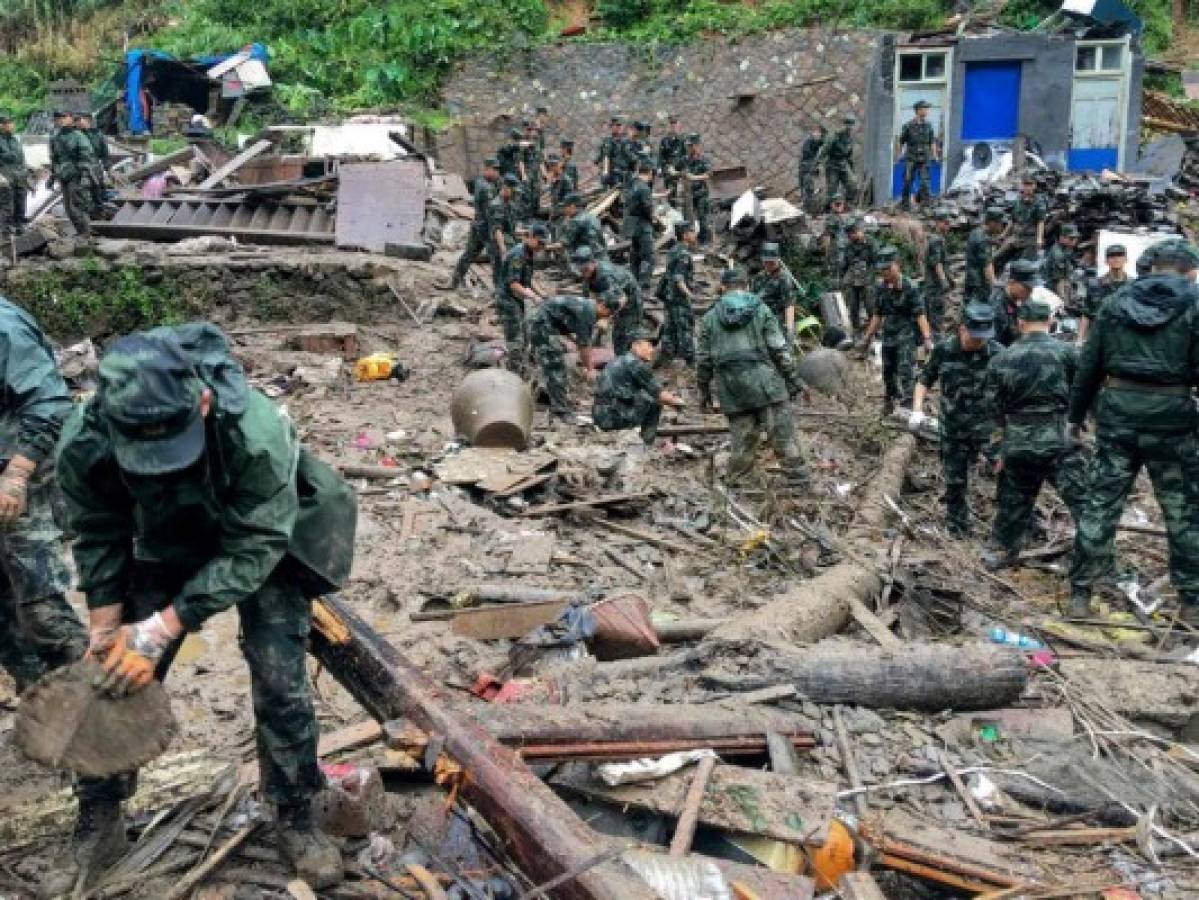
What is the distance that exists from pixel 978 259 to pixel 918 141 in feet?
20.2

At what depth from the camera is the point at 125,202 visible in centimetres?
1519

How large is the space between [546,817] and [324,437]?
20.8 ft

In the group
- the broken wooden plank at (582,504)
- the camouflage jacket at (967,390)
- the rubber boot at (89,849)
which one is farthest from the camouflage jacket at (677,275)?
the rubber boot at (89,849)

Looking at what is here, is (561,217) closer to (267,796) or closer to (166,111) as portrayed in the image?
(166,111)

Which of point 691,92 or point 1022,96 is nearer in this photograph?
point 1022,96

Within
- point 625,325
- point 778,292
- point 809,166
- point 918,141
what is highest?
point 918,141

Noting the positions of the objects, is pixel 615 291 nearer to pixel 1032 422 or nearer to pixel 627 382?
pixel 627 382

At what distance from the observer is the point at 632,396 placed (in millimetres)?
9312

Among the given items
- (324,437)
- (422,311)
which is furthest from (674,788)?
(422,311)

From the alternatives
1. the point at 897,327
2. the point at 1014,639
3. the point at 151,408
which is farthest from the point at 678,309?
the point at 151,408

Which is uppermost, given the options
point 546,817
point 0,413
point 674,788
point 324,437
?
point 0,413

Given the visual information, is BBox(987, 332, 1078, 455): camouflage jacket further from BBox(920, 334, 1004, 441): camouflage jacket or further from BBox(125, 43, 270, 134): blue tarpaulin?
BBox(125, 43, 270, 134): blue tarpaulin

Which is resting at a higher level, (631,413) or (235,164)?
(235,164)

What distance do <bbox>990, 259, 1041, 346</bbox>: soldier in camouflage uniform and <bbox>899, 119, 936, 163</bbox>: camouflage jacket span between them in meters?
8.87
